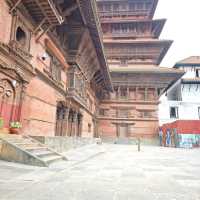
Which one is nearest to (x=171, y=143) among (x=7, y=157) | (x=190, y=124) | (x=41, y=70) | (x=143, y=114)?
(x=190, y=124)

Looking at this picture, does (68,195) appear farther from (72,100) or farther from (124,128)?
(124,128)

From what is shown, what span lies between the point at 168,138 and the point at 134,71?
9607 millimetres

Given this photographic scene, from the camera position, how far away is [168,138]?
74.1ft

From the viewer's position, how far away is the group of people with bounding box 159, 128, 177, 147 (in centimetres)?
2156

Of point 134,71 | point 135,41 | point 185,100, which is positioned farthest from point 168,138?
point 135,41

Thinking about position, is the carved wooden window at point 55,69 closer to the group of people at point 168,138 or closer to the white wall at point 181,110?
the group of people at point 168,138

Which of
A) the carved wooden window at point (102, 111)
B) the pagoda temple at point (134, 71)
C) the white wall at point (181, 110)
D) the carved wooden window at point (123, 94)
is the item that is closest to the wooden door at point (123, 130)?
the pagoda temple at point (134, 71)

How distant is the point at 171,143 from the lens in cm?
2223

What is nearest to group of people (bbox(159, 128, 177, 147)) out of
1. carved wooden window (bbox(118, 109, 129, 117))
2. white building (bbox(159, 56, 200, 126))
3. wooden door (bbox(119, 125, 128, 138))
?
white building (bbox(159, 56, 200, 126))

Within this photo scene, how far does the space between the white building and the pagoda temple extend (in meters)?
3.09

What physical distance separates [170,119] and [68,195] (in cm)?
2641

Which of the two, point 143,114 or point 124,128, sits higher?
point 143,114

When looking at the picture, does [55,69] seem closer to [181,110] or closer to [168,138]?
[168,138]

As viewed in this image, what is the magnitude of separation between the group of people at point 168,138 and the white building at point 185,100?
3968mm
